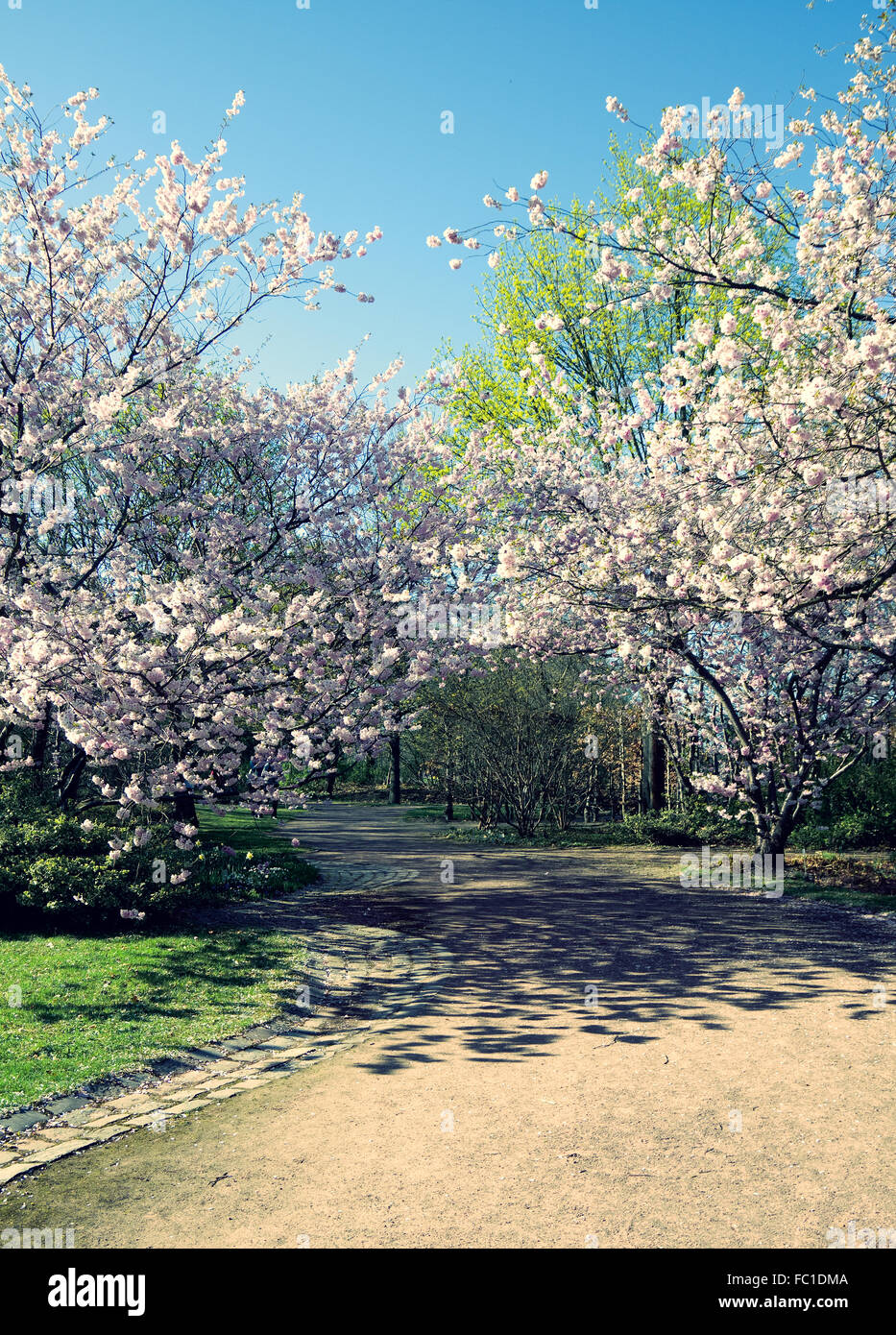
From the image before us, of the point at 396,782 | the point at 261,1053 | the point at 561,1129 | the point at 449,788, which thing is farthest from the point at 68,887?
the point at 396,782

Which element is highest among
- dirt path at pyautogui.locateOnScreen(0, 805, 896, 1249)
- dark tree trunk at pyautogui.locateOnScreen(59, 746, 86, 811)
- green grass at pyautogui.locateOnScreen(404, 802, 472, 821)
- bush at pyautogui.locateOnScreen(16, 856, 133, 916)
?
dark tree trunk at pyautogui.locateOnScreen(59, 746, 86, 811)

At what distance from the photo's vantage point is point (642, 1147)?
A: 15.1ft

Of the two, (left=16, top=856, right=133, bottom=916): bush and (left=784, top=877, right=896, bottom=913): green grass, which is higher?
(left=16, top=856, right=133, bottom=916): bush

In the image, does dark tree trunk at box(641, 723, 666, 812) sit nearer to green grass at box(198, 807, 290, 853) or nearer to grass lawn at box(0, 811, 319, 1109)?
green grass at box(198, 807, 290, 853)

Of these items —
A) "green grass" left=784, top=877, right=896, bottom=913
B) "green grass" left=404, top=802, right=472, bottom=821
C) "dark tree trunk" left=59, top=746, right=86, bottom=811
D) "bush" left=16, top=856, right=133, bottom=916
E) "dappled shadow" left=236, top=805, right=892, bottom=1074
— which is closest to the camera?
"dappled shadow" left=236, top=805, right=892, bottom=1074

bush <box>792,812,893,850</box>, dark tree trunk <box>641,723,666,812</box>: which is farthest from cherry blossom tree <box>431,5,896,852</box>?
dark tree trunk <box>641,723,666,812</box>

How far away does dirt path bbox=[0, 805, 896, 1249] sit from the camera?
3.91 metres

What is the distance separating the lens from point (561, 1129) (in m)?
4.87

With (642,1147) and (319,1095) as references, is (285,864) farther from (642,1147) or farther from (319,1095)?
(642,1147)

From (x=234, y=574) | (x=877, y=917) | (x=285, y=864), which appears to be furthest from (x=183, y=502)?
(x=877, y=917)

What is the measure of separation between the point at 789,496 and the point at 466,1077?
604cm

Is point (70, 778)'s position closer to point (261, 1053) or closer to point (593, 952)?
point (261, 1053)

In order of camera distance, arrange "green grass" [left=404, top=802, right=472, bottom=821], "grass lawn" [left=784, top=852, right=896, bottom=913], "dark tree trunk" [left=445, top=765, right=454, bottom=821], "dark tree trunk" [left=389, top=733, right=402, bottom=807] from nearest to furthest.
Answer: "grass lawn" [left=784, top=852, right=896, bottom=913]
"dark tree trunk" [left=445, top=765, right=454, bottom=821]
"green grass" [left=404, top=802, right=472, bottom=821]
"dark tree trunk" [left=389, top=733, right=402, bottom=807]

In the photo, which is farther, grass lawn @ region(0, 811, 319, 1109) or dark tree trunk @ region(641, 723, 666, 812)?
dark tree trunk @ region(641, 723, 666, 812)
